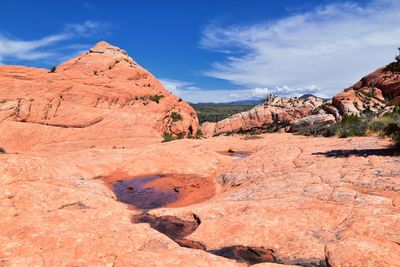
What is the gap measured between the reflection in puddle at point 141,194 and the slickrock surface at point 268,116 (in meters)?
47.4

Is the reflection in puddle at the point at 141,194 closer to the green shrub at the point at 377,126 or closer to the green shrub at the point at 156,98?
the green shrub at the point at 377,126

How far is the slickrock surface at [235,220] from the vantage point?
687 cm

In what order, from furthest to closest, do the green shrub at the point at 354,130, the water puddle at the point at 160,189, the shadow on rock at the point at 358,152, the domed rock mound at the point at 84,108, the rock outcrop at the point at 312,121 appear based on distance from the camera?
the rock outcrop at the point at 312,121 < the domed rock mound at the point at 84,108 < the green shrub at the point at 354,130 < the water puddle at the point at 160,189 < the shadow on rock at the point at 358,152

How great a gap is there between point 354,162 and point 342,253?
Answer: 902 centimetres

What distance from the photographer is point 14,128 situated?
106ft

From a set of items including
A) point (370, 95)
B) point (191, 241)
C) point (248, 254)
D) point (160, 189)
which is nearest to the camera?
point (248, 254)

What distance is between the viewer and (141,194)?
55.5 ft

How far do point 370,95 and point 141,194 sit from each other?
43202mm

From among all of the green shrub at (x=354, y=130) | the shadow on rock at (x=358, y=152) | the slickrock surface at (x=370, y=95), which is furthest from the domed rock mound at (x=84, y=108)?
the shadow on rock at (x=358, y=152)

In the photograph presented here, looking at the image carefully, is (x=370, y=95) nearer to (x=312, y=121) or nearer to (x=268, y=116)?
(x=312, y=121)

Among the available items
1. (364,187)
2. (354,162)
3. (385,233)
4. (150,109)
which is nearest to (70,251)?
(385,233)

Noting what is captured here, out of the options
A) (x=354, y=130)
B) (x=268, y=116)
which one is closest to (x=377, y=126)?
(x=354, y=130)

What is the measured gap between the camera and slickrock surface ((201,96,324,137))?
6439 centimetres

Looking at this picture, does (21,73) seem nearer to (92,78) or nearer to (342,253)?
(92,78)
